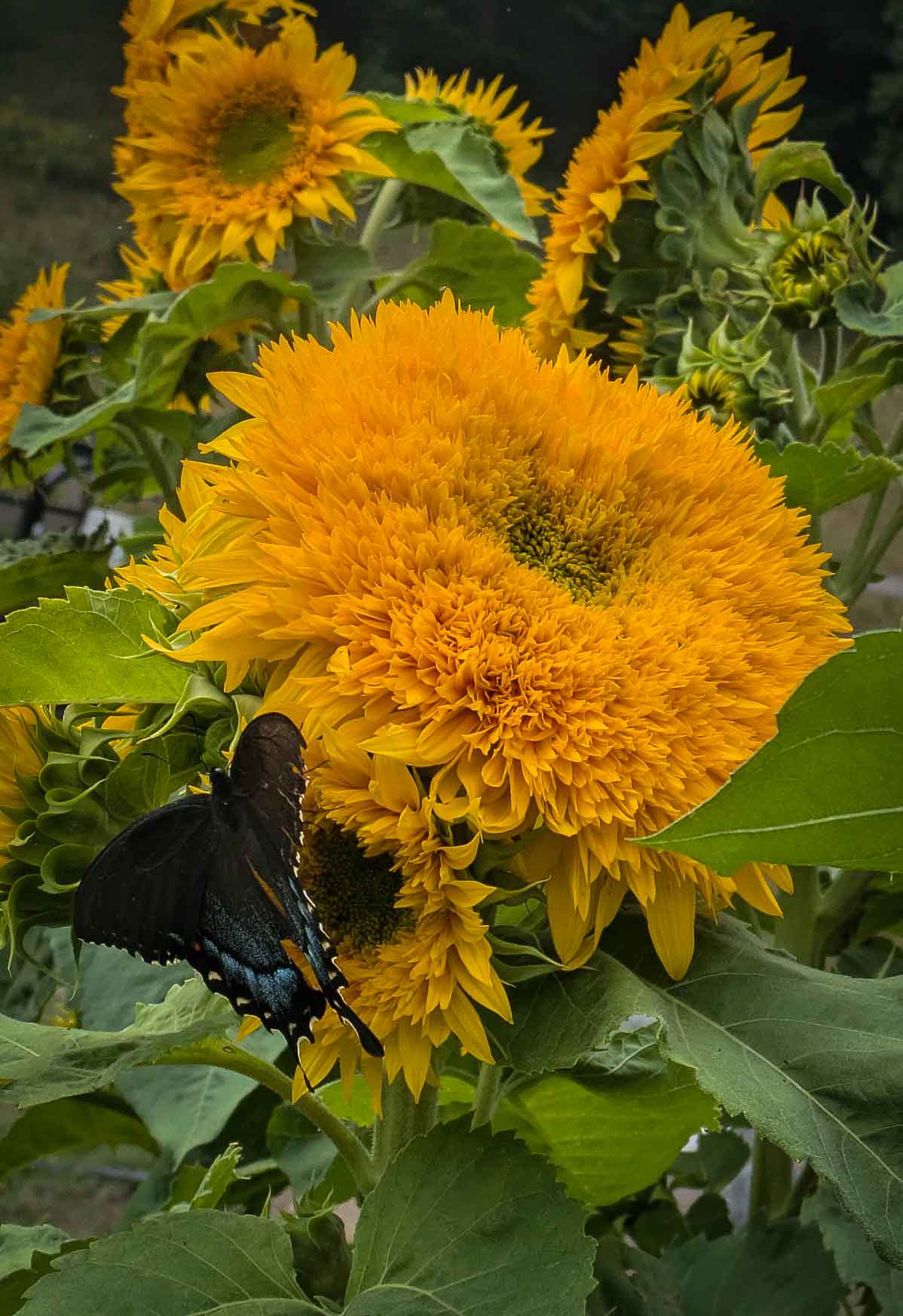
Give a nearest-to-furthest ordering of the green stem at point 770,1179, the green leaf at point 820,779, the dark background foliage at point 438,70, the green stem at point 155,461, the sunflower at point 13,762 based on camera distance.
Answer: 1. the green leaf at point 820,779
2. the sunflower at point 13,762
3. the green stem at point 770,1179
4. the green stem at point 155,461
5. the dark background foliage at point 438,70

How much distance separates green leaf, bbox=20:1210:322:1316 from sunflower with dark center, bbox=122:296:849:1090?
0.09m

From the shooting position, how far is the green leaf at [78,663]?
309mm

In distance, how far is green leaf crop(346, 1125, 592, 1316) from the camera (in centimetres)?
31

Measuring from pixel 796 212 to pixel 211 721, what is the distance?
14.4 inches

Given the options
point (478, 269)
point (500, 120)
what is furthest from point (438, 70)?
point (478, 269)

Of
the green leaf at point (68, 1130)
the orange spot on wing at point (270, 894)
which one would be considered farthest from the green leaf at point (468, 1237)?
the green leaf at point (68, 1130)

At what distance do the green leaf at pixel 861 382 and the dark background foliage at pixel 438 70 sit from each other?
1.39 ft

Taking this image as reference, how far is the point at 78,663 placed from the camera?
31cm

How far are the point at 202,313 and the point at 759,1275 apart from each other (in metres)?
0.48

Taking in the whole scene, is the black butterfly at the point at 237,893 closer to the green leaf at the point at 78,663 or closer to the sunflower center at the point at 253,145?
the green leaf at the point at 78,663

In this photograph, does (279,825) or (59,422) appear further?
(59,422)

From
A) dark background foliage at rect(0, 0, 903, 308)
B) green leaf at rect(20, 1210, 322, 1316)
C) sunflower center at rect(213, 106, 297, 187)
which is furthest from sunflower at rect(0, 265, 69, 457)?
green leaf at rect(20, 1210, 322, 1316)

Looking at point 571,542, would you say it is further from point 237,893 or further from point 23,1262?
point 23,1262

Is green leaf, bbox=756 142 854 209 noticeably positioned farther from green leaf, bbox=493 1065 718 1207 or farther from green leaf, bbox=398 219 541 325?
green leaf, bbox=493 1065 718 1207
